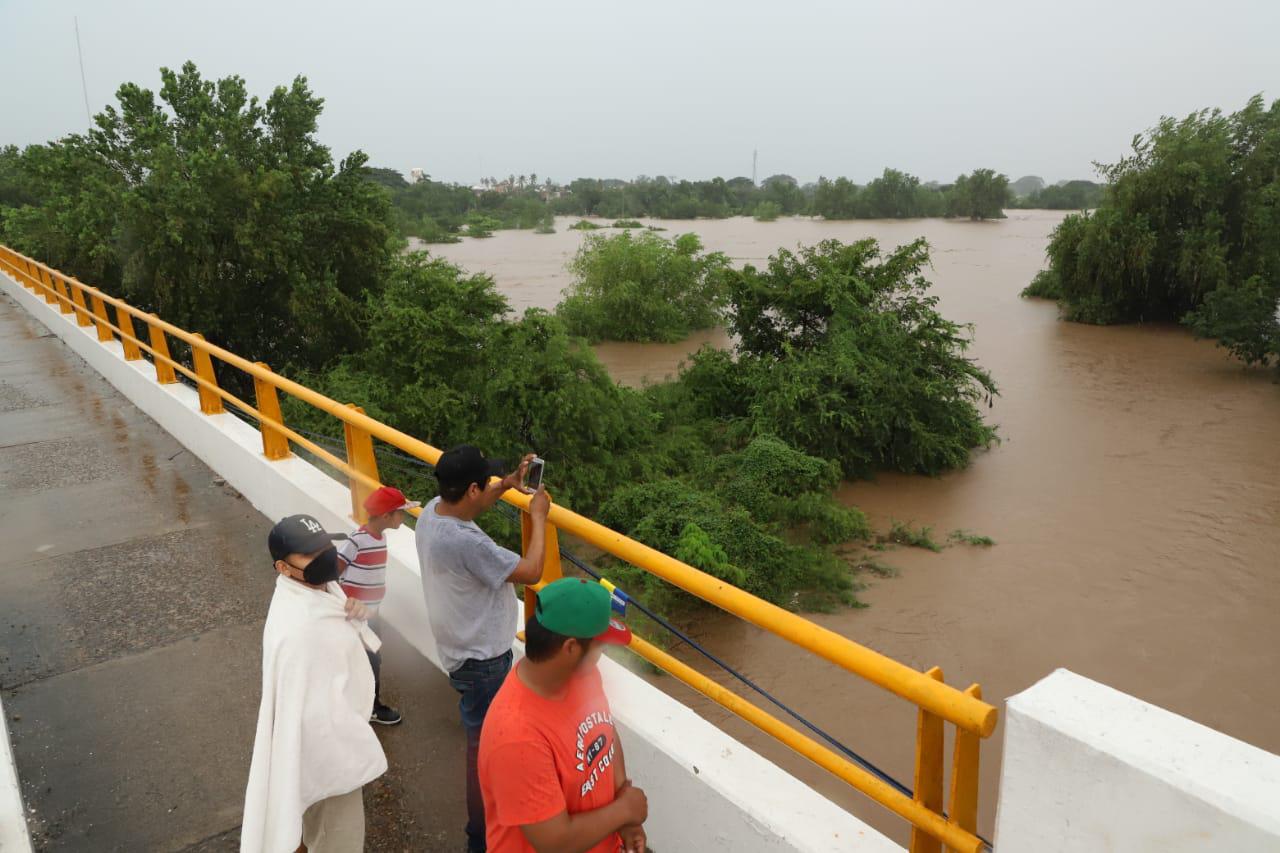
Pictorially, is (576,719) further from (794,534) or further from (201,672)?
(794,534)

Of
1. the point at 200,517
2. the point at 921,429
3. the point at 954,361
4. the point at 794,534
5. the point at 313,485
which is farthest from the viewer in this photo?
the point at 954,361

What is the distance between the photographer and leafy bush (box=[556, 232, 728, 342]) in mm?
24406

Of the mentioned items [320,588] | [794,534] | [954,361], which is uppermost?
[320,588]

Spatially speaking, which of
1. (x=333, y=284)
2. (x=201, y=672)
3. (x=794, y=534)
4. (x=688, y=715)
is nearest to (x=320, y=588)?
(x=688, y=715)

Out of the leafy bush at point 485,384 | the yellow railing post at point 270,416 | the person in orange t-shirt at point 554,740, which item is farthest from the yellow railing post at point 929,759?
the leafy bush at point 485,384

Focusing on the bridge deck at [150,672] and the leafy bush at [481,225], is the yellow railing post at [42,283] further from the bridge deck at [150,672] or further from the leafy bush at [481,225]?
the leafy bush at [481,225]

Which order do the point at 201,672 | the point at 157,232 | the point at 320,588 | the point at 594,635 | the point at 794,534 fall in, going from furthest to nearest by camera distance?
the point at 157,232, the point at 794,534, the point at 201,672, the point at 320,588, the point at 594,635

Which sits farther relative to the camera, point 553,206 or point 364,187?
point 553,206

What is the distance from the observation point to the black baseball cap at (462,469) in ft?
8.45

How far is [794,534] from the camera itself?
11.3 m

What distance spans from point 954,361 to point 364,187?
10.6m

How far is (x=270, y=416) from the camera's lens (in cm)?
525

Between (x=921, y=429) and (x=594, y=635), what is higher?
(x=594, y=635)

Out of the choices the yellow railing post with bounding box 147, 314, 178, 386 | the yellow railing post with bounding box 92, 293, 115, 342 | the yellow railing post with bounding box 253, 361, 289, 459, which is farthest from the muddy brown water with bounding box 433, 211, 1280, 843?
the yellow railing post with bounding box 92, 293, 115, 342
